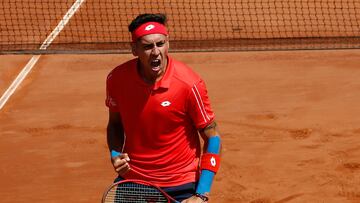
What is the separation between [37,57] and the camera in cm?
1648

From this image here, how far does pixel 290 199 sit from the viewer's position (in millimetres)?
10148

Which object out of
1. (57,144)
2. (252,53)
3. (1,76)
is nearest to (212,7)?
(252,53)

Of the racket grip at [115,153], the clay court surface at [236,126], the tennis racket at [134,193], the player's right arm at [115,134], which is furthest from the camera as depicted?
the clay court surface at [236,126]

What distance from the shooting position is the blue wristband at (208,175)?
639 cm

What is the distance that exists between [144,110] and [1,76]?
9.42 meters

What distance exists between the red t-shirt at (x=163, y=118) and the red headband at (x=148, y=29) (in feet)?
1.04

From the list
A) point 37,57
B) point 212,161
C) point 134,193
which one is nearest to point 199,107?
point 212,161

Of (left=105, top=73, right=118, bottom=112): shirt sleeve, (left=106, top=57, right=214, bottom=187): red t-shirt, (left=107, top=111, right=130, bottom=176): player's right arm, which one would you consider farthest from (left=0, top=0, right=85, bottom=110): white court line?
(left=106, top=57, right=214, bottom=187): red t-shirt

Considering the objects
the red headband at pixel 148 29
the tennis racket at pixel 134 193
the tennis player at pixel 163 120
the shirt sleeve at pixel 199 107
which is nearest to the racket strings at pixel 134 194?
the tennis racket at pixel 134 193

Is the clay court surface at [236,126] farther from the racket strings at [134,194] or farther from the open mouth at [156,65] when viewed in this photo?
the open mouth at [156,65]

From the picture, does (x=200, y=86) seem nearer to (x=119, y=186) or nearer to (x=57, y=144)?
(x=119, y=186)

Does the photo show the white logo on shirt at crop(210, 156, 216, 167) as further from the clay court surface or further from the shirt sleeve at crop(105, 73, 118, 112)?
the clay court surface

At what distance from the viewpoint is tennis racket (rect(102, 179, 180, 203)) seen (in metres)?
6.23

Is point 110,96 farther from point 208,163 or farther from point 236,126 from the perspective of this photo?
point 236,126
